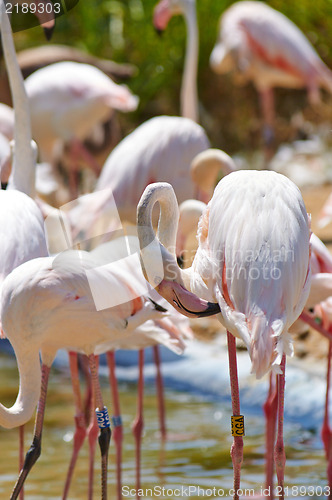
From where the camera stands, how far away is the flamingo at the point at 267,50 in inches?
352

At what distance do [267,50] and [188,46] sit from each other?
8.53 ft

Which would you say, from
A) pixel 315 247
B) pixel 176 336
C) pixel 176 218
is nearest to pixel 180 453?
pixel 176 336

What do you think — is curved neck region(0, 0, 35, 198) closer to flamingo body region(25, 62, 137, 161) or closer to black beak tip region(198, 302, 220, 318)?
black beak tip region(198, 302, 220, 318)

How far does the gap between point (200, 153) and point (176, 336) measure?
6.24 feet

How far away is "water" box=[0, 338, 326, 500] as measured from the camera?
4145 millimetres

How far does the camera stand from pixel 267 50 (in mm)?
9047

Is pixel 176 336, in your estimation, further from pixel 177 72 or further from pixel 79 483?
pixel 177 72

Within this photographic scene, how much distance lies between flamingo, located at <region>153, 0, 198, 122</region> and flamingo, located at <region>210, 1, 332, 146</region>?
2341mm

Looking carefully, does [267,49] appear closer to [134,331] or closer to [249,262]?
[134,331]

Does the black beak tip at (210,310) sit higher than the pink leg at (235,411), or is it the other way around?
the black beak tip at (210,310)

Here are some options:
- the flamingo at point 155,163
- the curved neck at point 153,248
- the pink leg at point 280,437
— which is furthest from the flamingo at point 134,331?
the flamingo at point 155,163

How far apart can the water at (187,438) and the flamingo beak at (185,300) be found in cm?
136
